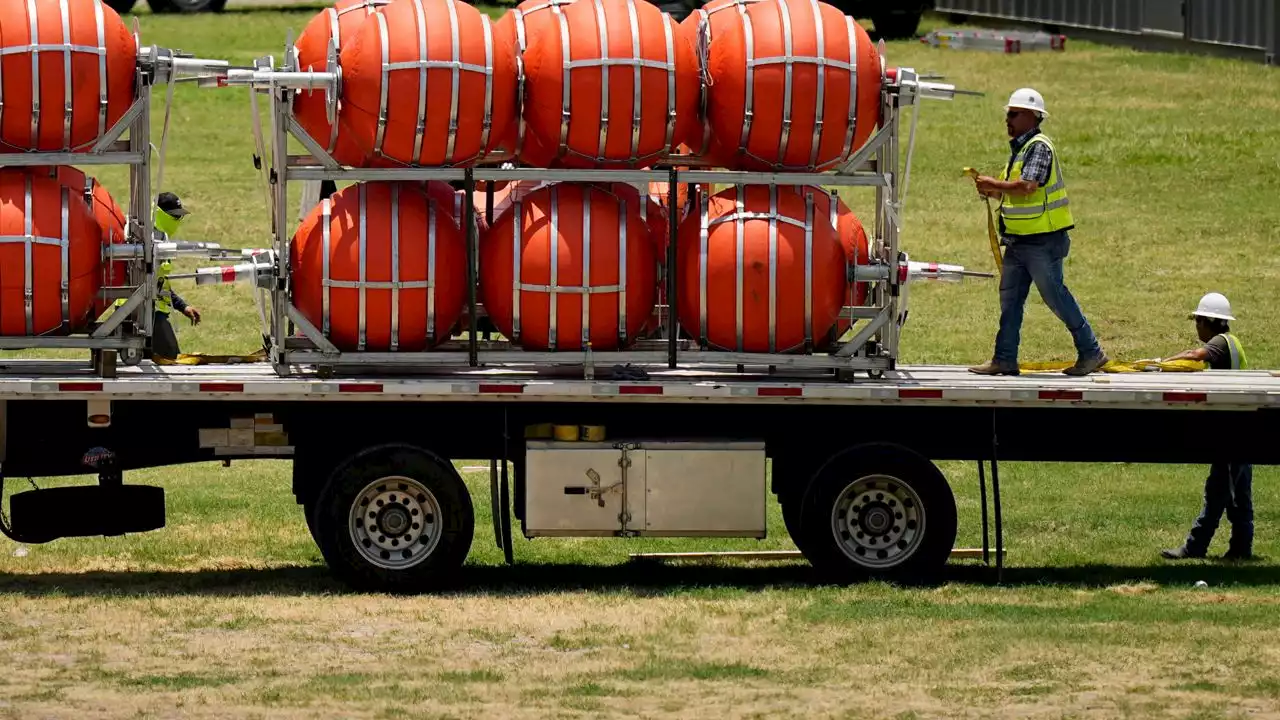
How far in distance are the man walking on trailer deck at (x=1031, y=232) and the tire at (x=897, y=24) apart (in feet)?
91.0

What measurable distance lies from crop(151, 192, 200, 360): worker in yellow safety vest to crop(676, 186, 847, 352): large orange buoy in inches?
121

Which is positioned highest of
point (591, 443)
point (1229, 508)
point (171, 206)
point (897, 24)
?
point (897, 24)

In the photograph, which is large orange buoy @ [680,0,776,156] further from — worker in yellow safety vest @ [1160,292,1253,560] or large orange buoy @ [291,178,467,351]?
worker in yellow safety vest @ [1160,292,1253,560]

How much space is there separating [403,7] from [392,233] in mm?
1225

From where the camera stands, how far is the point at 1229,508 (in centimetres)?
1471

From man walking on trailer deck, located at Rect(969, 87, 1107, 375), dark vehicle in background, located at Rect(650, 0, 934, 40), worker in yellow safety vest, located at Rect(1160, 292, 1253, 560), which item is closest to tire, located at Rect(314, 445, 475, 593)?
man walking on trailer deck, located at Rect(969, 87, 1107, 375)

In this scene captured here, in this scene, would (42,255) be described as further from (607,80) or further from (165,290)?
(607,80)

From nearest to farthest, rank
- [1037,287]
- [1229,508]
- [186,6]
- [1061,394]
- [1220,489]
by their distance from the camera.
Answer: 1. [1061,394]
2. [1037,287]
3. [1220,489]
4. [1229,508]
5. [186,6]

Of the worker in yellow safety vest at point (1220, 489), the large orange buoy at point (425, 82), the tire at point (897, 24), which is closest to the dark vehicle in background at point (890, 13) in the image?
the tire at point (897, 24)

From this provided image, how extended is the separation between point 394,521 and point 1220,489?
5172 millimetres

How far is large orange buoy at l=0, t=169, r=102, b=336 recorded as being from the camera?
12.6m

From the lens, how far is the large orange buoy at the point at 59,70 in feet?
41.1

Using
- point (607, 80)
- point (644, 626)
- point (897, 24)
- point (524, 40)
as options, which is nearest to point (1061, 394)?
Result: point (644, 626)

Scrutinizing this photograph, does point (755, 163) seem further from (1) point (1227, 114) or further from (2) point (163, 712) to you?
(1) point (1227, 114)
